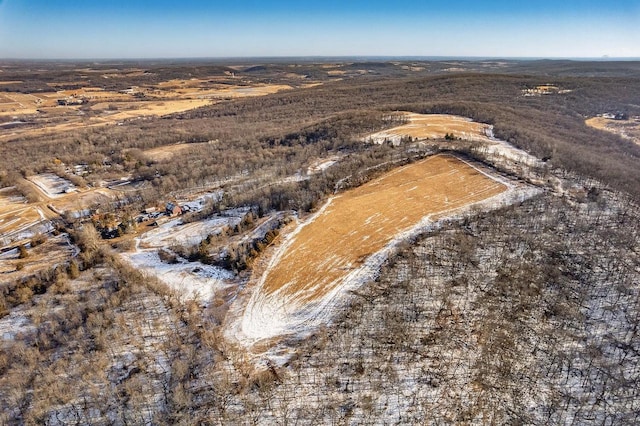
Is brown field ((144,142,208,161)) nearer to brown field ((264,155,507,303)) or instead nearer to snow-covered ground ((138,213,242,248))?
snow-covered ground ((138,213,242,248))

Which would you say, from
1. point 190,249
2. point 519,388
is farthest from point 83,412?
point 519,388

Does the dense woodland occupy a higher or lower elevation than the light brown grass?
lower

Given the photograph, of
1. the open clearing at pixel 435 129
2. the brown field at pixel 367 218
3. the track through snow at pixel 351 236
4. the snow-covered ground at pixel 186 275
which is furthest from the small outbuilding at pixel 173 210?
the open clearing at pixel 435 129

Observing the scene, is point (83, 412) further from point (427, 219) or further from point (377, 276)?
point (427, 219)

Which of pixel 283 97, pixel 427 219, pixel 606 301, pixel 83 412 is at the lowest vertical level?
pixel 83 412

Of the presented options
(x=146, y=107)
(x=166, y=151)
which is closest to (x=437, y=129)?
(x=166, y=151)

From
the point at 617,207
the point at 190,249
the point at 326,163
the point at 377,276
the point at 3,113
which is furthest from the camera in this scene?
the point at 3,113

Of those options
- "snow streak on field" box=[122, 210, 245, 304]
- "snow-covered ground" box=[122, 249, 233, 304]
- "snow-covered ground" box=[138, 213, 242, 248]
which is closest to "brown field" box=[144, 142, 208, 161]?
"snow-covered ground" box=[138, 213, 242, 248]
